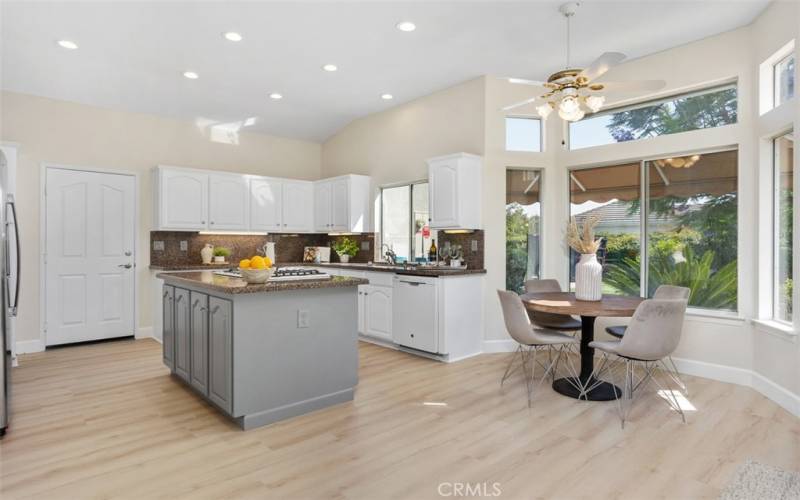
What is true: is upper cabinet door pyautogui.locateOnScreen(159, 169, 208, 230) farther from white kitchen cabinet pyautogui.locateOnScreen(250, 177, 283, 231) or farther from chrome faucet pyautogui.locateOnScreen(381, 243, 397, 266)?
chrome faucet pyautogui.locateOnScreen(381, 243, 397, 266)

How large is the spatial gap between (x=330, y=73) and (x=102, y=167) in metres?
3.09

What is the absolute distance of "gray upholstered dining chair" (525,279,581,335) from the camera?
4.19 metres

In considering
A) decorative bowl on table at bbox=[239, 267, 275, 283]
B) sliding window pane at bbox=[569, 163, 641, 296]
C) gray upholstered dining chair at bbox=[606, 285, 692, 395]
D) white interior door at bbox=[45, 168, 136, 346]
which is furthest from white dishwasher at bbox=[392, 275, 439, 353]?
white interior door at bbox=[45, 168, 136, 346]

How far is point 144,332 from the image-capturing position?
5.94 meters

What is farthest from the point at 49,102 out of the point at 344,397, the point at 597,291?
the point at 597,291

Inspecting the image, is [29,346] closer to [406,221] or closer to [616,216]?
[406,221]

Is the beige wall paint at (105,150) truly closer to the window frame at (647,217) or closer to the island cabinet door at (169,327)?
the island cabinet door at (169,327)

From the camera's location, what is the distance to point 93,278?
18.3ft

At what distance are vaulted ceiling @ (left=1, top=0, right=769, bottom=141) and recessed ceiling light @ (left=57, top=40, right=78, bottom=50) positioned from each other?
0.05 metres

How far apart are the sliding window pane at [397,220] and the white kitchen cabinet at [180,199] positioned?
241 centimetres

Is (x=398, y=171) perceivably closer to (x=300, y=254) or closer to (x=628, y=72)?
(x=300, y=254)

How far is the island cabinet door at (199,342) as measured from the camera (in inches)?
131

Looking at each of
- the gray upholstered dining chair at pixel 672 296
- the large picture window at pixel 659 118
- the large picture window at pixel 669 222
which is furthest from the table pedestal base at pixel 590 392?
the large picture window at pixel 659 118

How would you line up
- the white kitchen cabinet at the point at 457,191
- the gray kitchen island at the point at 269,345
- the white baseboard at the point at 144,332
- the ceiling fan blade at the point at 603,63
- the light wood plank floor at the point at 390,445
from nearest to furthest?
the light wood plank floor at the point at 390,445
the ceiling fan blade at the point at 603,63
the gray kitchen island at the point at 269,345
the white kitchen cabinet at the point at 457,191
the white baseboard at the point at 144,332
